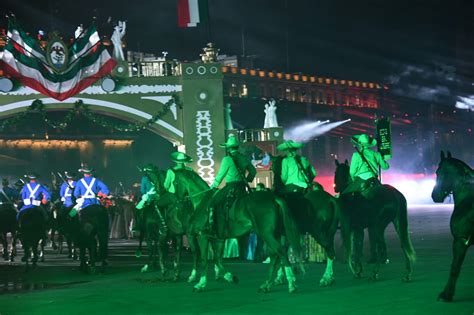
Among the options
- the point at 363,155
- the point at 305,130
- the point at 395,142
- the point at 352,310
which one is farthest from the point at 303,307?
the point at 395,142

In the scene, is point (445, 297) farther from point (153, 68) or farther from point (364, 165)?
point (153, 68)

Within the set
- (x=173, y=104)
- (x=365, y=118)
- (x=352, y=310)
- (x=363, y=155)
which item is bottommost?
(x=352, y=310)

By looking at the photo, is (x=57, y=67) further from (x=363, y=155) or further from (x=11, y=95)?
(x=363, y=155)

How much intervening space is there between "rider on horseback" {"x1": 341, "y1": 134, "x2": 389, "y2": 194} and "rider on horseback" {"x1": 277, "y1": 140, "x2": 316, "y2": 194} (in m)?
0.89

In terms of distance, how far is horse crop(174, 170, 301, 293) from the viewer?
14422 mm

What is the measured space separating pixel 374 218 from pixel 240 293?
Result: 2999 mm

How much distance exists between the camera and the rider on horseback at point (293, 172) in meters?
15.6

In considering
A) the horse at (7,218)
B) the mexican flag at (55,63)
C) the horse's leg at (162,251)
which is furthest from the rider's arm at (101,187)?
the mexican flag at (55,63)

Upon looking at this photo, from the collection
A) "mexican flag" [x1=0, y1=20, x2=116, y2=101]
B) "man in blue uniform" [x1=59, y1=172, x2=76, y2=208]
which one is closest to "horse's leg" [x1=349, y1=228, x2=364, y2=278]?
"man in blue uniform" [x1=59, y1=172, x2=76, y2=208]

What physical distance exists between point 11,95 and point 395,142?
195 feet

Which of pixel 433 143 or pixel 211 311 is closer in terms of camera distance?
pixel 211 311

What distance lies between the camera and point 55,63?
33500 mm

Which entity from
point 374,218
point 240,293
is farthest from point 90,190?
point 374,218

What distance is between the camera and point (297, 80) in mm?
106438
